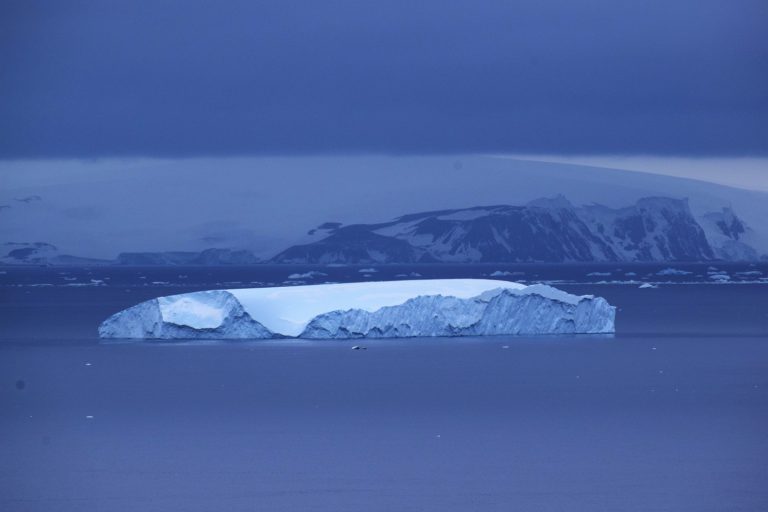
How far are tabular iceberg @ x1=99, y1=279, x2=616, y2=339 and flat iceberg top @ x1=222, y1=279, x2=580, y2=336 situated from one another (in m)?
0.02

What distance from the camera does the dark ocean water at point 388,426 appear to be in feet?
43.5

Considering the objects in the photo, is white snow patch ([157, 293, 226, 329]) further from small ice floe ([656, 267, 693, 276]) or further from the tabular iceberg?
small ice floe ([656, 267, 693, 276])

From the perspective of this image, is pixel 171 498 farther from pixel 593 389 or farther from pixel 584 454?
pixel 593 389

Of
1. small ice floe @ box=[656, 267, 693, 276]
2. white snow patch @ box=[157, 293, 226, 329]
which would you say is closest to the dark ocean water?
white snow patch @ box=[157, 293, 226, 329]

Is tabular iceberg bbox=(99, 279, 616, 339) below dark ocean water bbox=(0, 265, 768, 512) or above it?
above

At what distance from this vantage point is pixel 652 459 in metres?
15.3

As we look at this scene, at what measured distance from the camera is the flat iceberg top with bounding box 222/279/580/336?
31.8 m

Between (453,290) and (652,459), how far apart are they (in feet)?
55.1

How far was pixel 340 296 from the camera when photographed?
105 ft

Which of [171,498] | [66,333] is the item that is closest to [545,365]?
[171,498]

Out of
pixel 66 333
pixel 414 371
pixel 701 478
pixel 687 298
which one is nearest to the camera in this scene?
pixel 701 478

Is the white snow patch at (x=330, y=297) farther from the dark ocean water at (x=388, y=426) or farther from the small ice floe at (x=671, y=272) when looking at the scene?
the small ice floe at (x=671, y=272)

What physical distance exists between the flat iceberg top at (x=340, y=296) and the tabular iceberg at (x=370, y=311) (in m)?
0.02

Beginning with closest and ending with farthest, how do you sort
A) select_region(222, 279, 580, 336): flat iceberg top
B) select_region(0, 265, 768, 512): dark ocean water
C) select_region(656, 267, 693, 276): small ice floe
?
select_region(0, 265, 768, 512): dark ocean water, select_region(222, 279, 580, 336): flat iceberg top, select_region(656, 267, 693, 276): small ice floe
